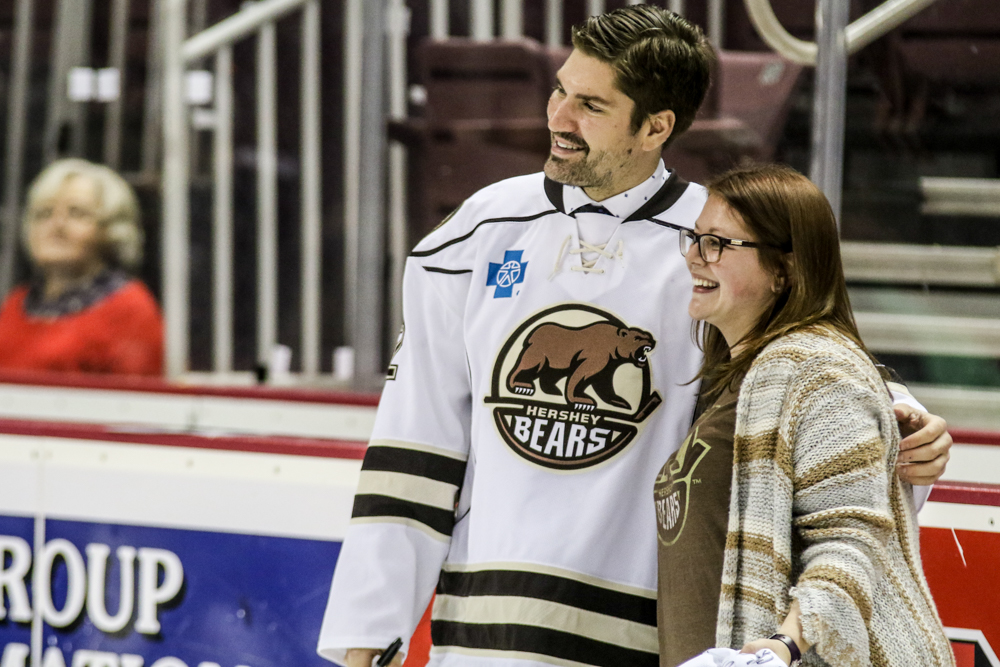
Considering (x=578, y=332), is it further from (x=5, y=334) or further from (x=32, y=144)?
(x=32, y=144)

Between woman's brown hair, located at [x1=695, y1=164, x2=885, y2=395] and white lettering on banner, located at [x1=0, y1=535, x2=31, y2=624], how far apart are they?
1.47 m

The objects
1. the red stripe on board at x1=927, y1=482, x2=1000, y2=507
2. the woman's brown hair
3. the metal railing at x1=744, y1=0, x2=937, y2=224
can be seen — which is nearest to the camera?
the woman's brown hair

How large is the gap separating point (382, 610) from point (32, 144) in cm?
250

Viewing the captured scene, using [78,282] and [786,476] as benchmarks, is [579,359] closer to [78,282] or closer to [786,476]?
[786,476]

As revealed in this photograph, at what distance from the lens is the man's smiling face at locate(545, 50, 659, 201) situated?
129cm

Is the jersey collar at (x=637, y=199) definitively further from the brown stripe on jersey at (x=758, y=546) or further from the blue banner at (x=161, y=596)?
the blue banner at (x=161, y=596)

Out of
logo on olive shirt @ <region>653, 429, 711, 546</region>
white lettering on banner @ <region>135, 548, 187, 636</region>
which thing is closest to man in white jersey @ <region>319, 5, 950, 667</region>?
logo on olive shirt @ <region>653, 429, 711, 546</region>

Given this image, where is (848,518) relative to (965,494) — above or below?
above

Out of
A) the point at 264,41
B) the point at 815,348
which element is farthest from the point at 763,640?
the point at 264,41

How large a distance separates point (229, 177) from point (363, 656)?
5.90 feet

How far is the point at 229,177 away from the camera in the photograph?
2.89 m

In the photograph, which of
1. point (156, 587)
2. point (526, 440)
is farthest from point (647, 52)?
point (156, 587)

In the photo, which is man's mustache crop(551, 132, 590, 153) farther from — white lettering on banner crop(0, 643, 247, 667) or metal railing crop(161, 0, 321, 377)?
metal railing crop(161, 0, 321, 377)

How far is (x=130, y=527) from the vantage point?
6.70ft
